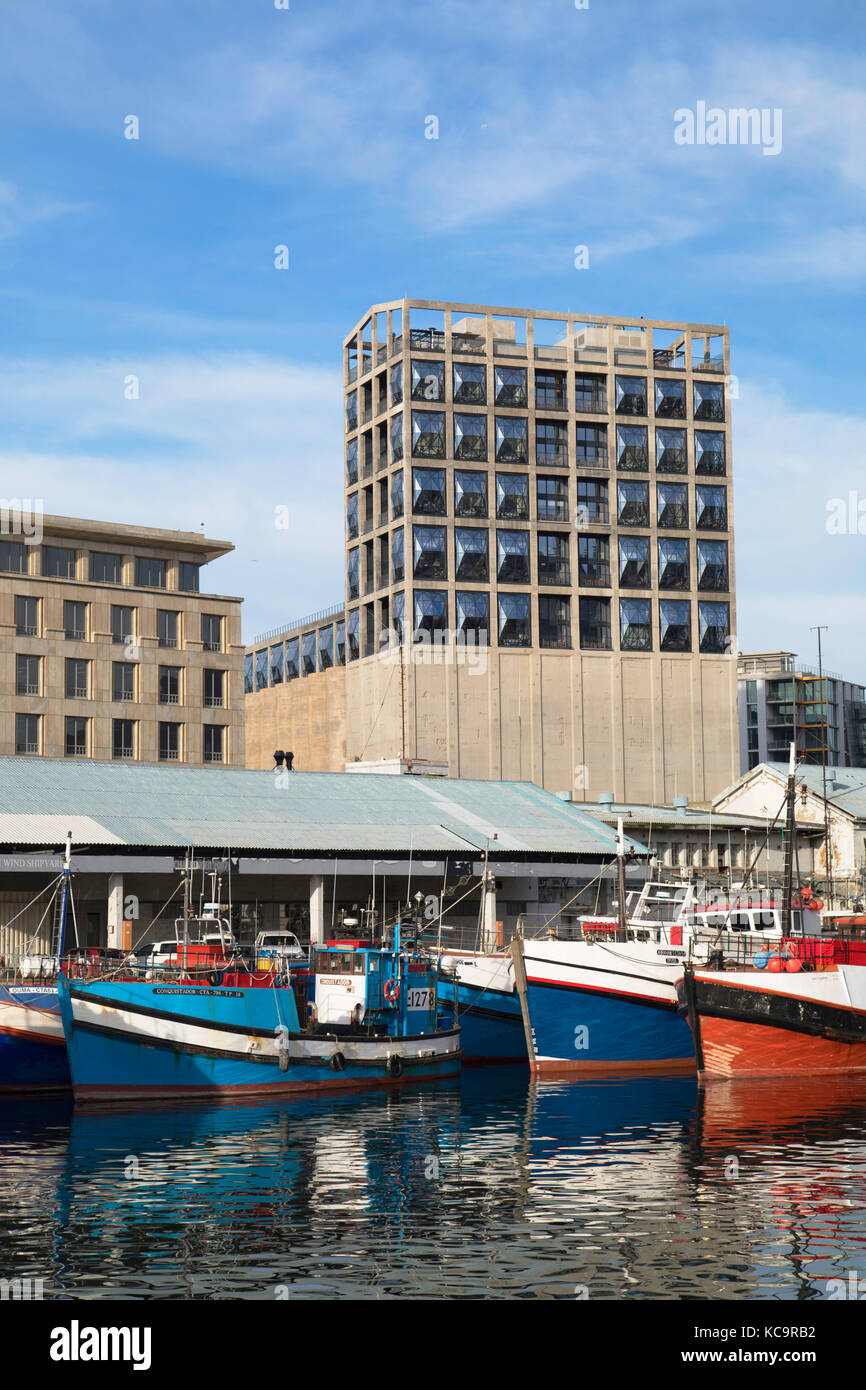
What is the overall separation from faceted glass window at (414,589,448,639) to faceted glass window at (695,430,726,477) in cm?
2749

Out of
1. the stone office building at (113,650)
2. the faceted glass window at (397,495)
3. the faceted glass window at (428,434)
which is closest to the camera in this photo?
the stone office building at (113,650)

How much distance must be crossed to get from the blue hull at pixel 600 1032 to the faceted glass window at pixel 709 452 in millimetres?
94237

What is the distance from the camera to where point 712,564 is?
457 feet

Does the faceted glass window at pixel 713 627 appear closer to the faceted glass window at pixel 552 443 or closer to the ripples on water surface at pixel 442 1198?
the faceted glass window at pixel 552 443

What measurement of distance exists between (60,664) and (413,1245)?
306ft

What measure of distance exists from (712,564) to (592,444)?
15417 millimetres

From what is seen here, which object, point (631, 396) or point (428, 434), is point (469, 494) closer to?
point (428, 434)

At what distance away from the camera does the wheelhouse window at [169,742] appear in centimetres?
11556

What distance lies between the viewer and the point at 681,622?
139 meters

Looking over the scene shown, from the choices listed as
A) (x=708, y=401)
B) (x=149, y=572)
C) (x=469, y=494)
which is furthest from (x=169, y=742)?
(x=708, y=401)

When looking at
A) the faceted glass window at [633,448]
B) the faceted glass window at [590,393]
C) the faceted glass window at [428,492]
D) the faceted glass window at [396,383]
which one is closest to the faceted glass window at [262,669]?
→ the faceted glass window at [428,492]

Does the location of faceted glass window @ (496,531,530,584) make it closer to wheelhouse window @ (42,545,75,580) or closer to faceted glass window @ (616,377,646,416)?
faceted glass window @ (616,377,646,416)
